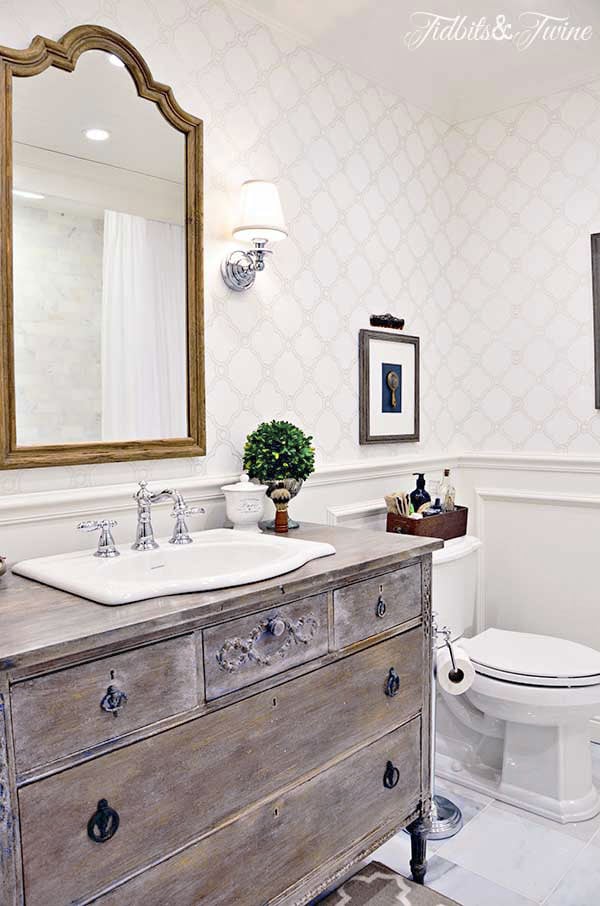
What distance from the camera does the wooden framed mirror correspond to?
1658mm

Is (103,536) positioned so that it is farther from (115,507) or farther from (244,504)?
(244,504)

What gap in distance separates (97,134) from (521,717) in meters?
2.09

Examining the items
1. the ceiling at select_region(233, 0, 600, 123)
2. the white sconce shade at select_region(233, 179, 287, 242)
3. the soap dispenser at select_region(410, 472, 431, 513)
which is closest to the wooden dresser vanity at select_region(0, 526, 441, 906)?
the soap dispenser at select_region(410, 472, 431, 513)

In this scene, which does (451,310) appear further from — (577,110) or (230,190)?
(230,190)

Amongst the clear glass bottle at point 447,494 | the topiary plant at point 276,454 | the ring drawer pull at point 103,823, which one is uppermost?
the topiary plant at point 276,454

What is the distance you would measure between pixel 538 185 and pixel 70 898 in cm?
279

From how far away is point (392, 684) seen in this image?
181 cm

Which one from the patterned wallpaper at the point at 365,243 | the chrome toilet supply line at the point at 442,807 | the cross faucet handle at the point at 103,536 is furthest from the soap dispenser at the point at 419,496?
the cross faucet handle at the point at 103,536

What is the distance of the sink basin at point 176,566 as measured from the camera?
1340 millimetres

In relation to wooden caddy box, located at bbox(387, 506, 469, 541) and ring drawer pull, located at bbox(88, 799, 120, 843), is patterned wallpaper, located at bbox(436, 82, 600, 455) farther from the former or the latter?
ring drawer pull, located at bbox(88, 799, 120, 843)

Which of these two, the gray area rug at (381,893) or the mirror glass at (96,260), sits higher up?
the mirror glass at (96,260)

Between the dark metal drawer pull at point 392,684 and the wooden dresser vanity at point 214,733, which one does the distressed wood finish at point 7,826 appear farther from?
the dark metal drawer pull at point 392,684

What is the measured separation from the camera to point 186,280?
2.01 m

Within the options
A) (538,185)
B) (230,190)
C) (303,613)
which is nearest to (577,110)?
(538,185)
